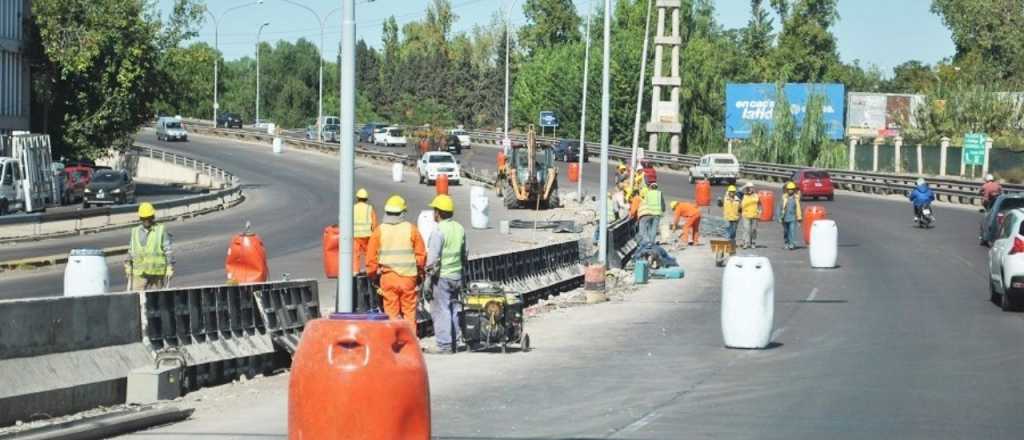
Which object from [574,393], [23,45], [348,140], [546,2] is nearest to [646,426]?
[574,393]

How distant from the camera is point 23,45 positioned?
232 ft

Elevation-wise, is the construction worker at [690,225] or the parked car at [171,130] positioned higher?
the parked car at [171,130]

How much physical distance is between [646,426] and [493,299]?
5936 mm

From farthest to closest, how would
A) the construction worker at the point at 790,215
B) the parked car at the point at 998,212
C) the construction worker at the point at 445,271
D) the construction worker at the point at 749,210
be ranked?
1. the parked car at the point at 998,212
2. the construction worker at the point at 790,215
3. the construction worker at the point at 749,210
4. the construction worker at the point at 445,271

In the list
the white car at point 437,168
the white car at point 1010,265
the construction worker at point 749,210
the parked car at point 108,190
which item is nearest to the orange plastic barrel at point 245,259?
the white car at point 1010,265

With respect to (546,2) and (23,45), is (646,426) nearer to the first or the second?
(23,45)

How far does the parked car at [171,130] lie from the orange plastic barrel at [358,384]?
10057cm

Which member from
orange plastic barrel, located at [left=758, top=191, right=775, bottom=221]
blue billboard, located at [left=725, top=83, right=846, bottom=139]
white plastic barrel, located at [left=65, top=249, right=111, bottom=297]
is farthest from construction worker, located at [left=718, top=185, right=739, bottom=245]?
blue billboard, located at [left=725, top=83, right=846, bottom=139]

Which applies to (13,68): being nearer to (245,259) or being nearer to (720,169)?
(720,169)

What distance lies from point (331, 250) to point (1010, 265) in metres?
10.4

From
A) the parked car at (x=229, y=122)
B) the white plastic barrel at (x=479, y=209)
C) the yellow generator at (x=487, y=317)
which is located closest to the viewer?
the yellow generator at (x=487, y=317)

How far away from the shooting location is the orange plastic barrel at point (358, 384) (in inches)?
357

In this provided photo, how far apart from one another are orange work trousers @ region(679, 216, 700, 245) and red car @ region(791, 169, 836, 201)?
24.5 meters

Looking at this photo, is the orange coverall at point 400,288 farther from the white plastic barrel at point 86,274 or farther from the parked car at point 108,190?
the parked car at point 108,190
